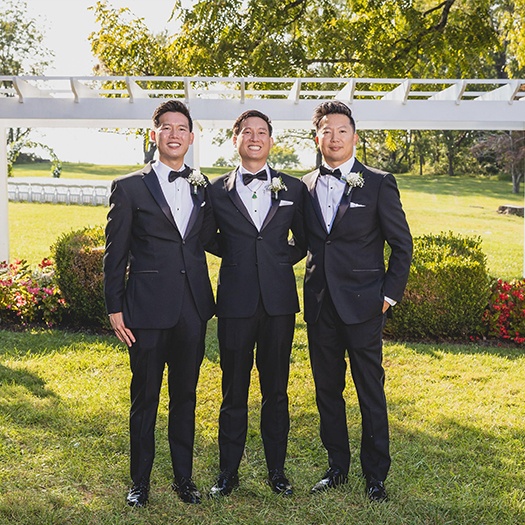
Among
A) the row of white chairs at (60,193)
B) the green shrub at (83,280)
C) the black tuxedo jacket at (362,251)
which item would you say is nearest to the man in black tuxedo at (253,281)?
the black tuxedo jacket at (362,251)

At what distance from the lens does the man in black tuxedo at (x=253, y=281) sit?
3.96 metres

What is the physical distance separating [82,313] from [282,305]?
200 inches

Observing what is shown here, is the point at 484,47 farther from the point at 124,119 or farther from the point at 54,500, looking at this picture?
the point at 54,500

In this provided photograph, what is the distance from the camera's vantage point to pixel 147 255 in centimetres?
386

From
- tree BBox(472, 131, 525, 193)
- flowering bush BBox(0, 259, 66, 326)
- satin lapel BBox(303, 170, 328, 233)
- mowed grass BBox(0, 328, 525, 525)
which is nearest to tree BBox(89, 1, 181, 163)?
flowering bush BBox(0, 259, 66, 326)

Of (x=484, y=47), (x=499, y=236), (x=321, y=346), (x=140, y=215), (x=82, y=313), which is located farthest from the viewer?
(x=499, y=236)

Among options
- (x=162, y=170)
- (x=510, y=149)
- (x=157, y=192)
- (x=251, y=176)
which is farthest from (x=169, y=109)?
(x=510, y=149)

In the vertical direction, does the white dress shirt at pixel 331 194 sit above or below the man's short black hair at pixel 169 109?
below

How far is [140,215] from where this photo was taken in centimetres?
384

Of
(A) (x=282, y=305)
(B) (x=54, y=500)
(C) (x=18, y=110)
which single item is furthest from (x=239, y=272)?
(C) (x=18, y=110)

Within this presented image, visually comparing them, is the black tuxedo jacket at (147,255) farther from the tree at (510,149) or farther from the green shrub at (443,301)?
the tree at (510,149)

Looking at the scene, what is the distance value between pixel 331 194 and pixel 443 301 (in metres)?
4.25

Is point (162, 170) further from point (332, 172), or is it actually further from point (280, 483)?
point (280, 483)

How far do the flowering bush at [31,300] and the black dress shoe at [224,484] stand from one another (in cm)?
495
